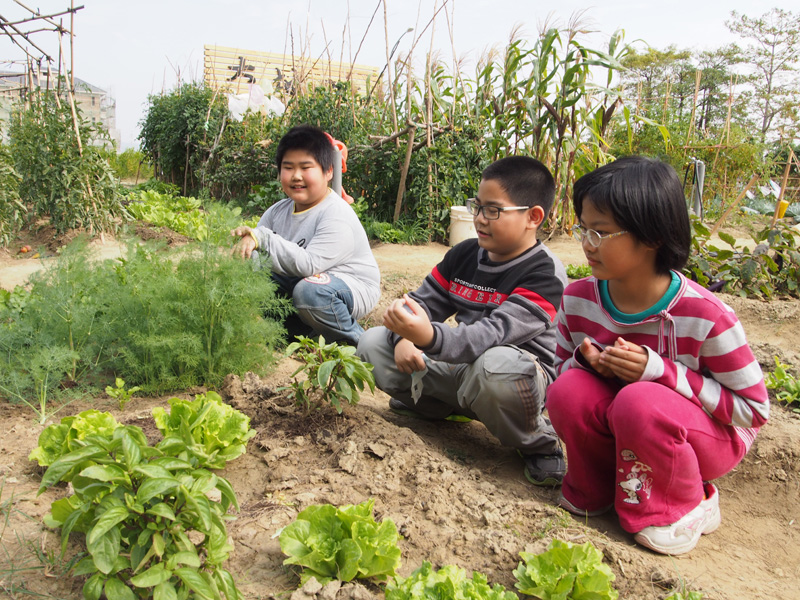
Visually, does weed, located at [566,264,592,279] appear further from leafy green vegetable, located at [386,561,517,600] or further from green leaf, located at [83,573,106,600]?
green leaf, located at [83,573,106,600]

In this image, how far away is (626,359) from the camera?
74.6 inches

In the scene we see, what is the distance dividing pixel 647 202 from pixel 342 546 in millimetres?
1288

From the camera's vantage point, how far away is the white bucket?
7.11 metres

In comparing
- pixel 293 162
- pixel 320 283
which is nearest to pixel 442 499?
pixel 320 283

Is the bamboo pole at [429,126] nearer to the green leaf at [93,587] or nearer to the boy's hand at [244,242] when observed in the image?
the boy's hand at [244,242]

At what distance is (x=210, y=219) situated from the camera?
3129 millimetres

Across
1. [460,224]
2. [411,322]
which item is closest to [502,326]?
[411,322]

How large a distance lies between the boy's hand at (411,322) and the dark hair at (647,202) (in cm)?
71

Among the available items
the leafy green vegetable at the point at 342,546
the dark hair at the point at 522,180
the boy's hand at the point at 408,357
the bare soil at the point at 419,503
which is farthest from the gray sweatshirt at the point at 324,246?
the leafy green vegetable at the point at 342,546

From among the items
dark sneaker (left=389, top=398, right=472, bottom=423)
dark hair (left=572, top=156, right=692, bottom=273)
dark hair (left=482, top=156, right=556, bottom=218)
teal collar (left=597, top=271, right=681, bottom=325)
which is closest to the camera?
dark hair (left=572, top=156, right=692, bottom=273)

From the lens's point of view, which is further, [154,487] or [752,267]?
[752,267]

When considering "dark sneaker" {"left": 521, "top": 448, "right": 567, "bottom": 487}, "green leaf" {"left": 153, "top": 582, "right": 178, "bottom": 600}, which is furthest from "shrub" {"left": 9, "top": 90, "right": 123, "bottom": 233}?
"green leaf" {"left": 153, "top": 582, "right": 178, "bottom": 600}

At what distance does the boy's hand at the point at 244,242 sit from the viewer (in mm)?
3146

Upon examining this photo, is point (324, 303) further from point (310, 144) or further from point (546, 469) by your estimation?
point (546, 469)
